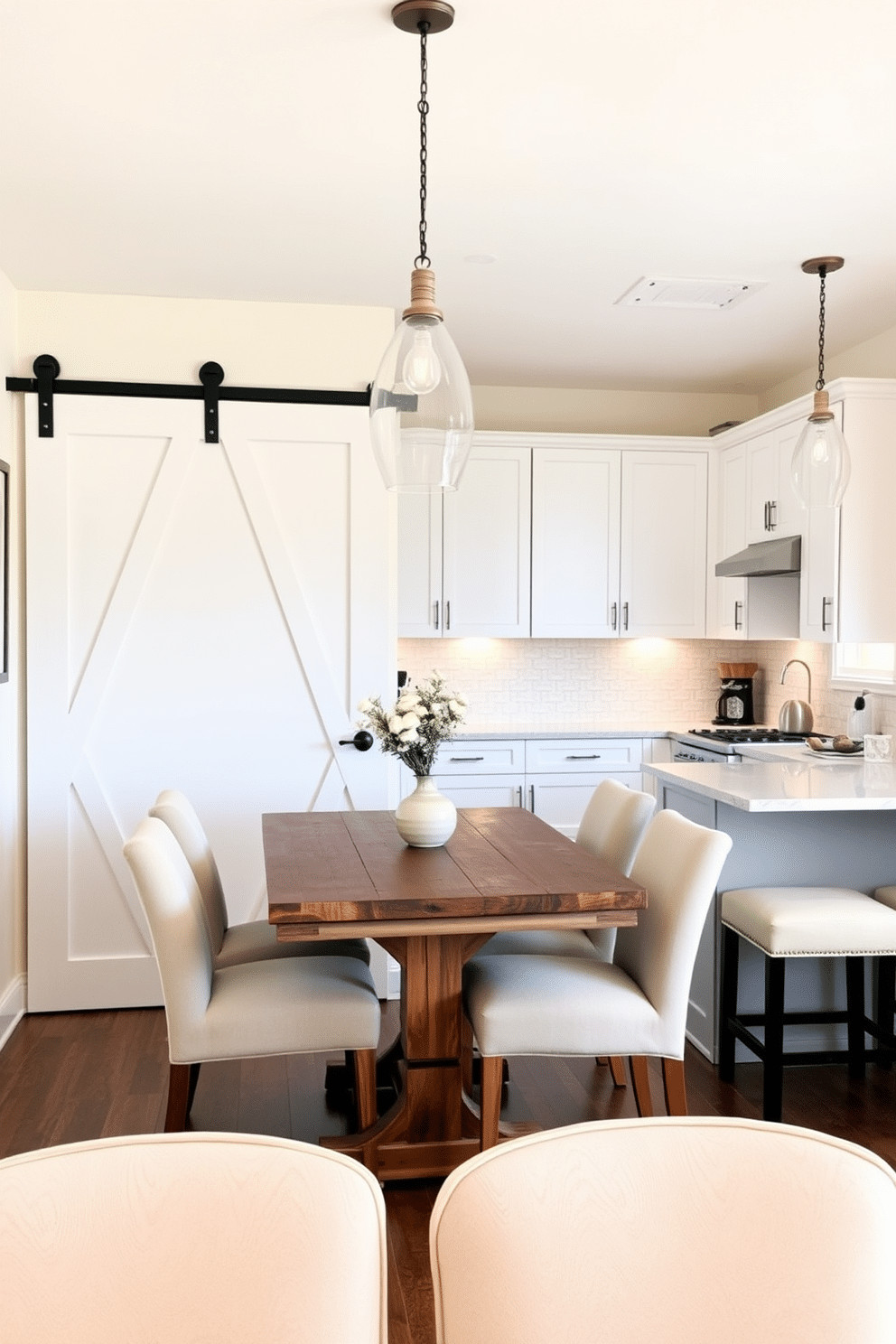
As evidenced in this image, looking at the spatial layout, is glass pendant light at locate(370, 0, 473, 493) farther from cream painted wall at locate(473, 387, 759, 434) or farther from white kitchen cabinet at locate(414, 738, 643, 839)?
cream painted wall at locate(473, 387, 759, 434)

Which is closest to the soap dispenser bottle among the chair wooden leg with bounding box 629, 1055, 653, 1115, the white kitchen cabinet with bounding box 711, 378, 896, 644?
the white kitchen cabinet with bounding box 711, 378, 896, 644

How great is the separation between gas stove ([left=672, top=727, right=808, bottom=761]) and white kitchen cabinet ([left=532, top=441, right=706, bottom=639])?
60 cm

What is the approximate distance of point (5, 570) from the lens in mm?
4008

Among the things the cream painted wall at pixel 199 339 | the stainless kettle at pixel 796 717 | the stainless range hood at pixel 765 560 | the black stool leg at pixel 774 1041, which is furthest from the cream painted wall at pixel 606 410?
the black stool leg at pixel 774 1041

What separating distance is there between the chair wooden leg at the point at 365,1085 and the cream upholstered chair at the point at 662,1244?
1.81 m

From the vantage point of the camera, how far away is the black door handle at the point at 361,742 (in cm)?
430

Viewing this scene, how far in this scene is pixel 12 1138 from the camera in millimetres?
3053

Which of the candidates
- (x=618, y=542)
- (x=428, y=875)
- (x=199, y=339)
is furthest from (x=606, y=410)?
(x=428, y=875)

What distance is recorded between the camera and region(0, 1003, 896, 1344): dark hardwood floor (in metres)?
3.09

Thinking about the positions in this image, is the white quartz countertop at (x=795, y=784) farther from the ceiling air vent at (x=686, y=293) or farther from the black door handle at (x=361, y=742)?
the ceiling air vent at (x=686, y=293)

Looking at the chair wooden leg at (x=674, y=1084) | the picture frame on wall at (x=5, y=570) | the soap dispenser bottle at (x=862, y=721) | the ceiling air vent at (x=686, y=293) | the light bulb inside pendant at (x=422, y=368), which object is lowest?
the chair wooden leg at (x=674, y=1084)

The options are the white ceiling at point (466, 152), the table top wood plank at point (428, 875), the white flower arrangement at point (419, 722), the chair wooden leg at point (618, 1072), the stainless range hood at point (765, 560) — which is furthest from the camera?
the stainless range hood at point (765, 560)

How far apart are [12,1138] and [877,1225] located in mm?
2668

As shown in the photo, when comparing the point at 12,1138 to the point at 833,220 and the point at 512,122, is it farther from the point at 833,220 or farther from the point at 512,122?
the point at 833,220
